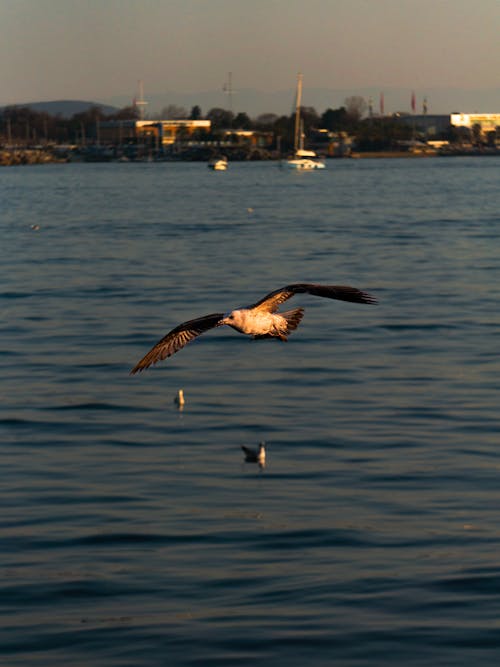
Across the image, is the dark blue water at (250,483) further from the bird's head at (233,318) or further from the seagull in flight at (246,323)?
the bird's head at (233,318)

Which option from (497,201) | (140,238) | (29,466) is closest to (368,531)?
(29,466)

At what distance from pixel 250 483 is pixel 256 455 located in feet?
2.38

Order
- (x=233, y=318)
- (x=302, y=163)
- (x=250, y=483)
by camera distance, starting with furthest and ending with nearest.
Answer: (x=302, y=163)
(x=250, y=483)
(x=233, y=318)

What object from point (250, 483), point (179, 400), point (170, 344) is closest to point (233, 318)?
point (170, 344)

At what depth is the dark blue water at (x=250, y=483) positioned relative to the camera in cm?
1060

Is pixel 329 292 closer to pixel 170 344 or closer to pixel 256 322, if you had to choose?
pixel 256 322

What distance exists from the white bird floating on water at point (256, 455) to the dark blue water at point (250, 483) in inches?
5.3

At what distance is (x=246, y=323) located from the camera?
1095 cm

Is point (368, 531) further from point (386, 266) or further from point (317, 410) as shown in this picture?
point (386, 266)

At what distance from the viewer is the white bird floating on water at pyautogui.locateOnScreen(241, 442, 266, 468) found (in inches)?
600

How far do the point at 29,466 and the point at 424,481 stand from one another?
A: 4.57 meters

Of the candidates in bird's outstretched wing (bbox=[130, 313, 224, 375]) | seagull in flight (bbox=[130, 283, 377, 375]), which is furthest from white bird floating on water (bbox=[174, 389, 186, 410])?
bird's outstretched wing (bbox=[130, 313, 224, 375])

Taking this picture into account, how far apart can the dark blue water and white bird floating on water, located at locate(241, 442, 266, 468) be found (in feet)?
0.44

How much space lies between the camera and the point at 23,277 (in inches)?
1496
